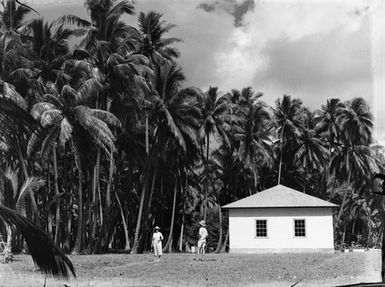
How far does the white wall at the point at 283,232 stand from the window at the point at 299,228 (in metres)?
0.15

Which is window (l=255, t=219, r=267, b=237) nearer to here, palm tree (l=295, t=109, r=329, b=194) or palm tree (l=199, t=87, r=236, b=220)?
palm tree (l=199, t=87, r=236, b=220)

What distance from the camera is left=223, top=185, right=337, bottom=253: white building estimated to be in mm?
25562

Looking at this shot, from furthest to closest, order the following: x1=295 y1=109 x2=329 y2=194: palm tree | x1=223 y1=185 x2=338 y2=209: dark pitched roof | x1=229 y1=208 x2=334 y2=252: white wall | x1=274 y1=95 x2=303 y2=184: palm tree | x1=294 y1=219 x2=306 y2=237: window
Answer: x1=274 y1=95 x2=303 y2=184: palm tree → x1=295 y1=109 x2=329 y2=194: palm tree → x1=223 y1=185 x2=338 y2=209: dark pitched roof → x1=294 y1=219 x2=306 y2=237: window → x1=229 y1=208 x2=334 y2=252: white wall

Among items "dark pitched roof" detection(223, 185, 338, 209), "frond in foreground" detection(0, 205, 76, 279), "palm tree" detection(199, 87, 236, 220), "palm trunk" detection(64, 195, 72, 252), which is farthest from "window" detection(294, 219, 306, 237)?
"frond in foreground" detection(0, 205, 76, 279)

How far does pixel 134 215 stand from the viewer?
35.5 meters

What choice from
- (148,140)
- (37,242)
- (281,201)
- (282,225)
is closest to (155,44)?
(148,140)

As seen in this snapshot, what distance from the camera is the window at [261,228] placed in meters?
26.1

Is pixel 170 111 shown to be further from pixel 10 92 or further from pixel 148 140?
pixel 10 92

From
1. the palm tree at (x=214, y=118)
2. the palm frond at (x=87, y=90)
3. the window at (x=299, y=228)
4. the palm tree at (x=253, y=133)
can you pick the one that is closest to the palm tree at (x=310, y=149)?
the palm tree at (x=253, y=133)

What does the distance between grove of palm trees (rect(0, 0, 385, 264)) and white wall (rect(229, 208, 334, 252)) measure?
6.58ft

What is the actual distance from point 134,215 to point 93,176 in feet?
32.1

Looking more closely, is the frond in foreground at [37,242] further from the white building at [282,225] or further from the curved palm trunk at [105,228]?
the white building at [282,225]

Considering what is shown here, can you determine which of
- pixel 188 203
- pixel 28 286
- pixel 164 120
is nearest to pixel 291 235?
pixel 164 120

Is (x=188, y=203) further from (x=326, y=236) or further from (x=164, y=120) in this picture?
(x=326, y=236)
